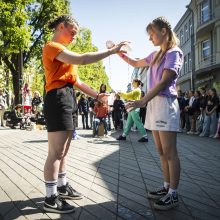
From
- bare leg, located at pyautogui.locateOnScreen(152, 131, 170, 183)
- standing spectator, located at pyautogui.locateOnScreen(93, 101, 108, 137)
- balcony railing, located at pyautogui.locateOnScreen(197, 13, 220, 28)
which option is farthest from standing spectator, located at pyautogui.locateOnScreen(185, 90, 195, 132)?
balcony railing, located at pyautogui.locateOnScreen(197, 13, 220, 28)

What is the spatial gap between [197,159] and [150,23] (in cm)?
426

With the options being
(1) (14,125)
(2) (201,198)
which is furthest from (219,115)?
(1) (14,125)

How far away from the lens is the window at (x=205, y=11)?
29.3 m


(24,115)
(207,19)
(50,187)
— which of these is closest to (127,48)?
(50,187)

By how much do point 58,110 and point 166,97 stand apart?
1168 millimetres

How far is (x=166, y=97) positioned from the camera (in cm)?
358

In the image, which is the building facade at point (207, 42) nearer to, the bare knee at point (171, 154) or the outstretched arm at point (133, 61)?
the outstretched arm at point (133, 61)

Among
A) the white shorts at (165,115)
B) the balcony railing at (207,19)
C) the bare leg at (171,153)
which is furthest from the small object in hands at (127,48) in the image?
the balcony railing at (207,19)

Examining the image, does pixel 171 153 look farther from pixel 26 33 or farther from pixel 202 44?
pixel 202 44

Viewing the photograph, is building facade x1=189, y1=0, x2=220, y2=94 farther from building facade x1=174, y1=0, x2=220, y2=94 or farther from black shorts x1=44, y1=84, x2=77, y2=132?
black shorts x1=44, y1=84, x2=77, y2=132

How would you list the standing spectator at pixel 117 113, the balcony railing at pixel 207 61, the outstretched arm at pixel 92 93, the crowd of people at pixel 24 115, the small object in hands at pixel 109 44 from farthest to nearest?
the balcony railing at pixel 207 61 < the crowd of people at pixel 24 115 < the standing spectator at pixel 117 113 < the outstretched arm at pixel 92 93 < the small object in hands at pixel 109 44

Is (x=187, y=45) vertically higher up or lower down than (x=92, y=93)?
higher up

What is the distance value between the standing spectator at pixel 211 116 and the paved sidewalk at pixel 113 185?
490 cm

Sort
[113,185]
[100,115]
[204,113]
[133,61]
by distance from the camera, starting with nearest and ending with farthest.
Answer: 1. [133,61]
2. [113,185]
3. [100,115]
4. [204,113]
